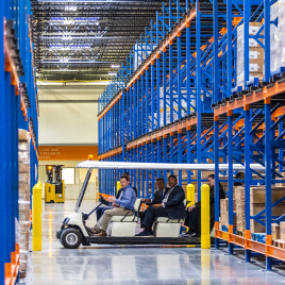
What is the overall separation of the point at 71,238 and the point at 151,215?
1.75 m

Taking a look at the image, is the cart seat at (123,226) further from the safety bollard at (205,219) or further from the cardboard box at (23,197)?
the cardboard box at (23,197)

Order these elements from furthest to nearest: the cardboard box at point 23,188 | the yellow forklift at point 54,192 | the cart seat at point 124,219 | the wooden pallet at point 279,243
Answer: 1. the yellow forklift at point 54,192
2. the cart seat at point 124,219
3. the cardboard box at point 23,188
4. the wooden pallet at point 279,243

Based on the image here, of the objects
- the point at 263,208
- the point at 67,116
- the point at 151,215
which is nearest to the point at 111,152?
the point at 67,116

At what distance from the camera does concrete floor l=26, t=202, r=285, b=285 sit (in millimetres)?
7902

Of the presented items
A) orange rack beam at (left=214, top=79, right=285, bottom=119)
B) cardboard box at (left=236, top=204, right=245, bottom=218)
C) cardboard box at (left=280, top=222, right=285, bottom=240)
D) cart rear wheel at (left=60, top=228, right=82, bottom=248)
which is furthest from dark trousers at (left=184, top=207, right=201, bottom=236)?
cardboard box at (left=280, top=222, right=285, bottom=240)

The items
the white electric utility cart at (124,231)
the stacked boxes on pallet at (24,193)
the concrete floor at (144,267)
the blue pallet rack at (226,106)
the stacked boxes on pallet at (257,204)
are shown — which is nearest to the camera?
the concrete floor at (144,267)

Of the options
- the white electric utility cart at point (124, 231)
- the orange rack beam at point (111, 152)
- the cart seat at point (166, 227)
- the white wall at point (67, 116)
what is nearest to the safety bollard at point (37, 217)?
the white electric utility cart at point (124, 231)

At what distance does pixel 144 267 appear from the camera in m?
9.07

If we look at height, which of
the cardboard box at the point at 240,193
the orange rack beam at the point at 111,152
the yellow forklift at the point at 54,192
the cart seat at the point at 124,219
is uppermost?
the orange rack beam at the point at 111,152

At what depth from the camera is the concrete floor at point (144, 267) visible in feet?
25.9

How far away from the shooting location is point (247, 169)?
9758 mm

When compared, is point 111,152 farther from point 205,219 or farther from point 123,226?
point 205,219

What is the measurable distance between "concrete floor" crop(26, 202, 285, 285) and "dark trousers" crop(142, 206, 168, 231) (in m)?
0.52

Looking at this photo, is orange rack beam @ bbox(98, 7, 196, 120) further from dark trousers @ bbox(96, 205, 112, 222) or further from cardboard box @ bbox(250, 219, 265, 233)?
cardboard box @ bbox(250, 219, 265, 233)
